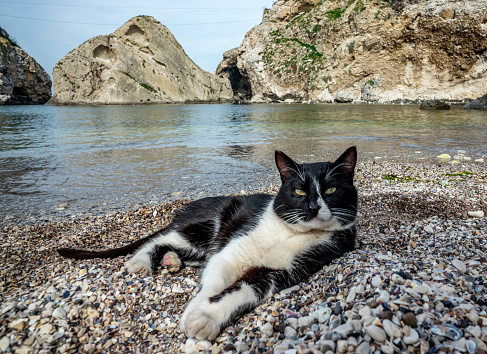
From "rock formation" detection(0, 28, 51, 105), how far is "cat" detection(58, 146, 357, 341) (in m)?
69.2

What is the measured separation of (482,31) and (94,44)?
229 feet

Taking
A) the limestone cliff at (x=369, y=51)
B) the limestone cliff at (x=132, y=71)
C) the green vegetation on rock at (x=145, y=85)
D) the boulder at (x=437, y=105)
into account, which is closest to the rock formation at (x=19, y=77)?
the limestone cliff at (x=132, y=71)

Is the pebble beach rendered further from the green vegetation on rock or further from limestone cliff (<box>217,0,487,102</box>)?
the green vegetation on rock

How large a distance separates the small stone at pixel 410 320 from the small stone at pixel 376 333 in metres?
0.12

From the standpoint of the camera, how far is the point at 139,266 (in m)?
2.38

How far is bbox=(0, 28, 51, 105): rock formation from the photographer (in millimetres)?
55625

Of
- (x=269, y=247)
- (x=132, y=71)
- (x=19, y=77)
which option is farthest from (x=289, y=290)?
(x=19, y=77)

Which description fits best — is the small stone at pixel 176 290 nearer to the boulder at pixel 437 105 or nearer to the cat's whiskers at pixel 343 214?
the cat's whiskers at pixel 343 214

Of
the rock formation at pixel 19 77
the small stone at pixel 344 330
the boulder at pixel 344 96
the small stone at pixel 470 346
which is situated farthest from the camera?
the rock formation at pixel 19 77

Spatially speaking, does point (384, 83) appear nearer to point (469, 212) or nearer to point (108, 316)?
point (469, 212)

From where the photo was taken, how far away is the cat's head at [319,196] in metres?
2.20

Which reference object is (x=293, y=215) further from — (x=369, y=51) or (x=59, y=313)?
(x=369, y=51)

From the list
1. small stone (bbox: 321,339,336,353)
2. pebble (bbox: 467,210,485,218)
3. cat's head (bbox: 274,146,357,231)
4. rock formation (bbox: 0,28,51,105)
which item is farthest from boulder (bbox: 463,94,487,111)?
rock formation (bbox: 0,28,51,105)

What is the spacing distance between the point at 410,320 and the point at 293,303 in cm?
75
